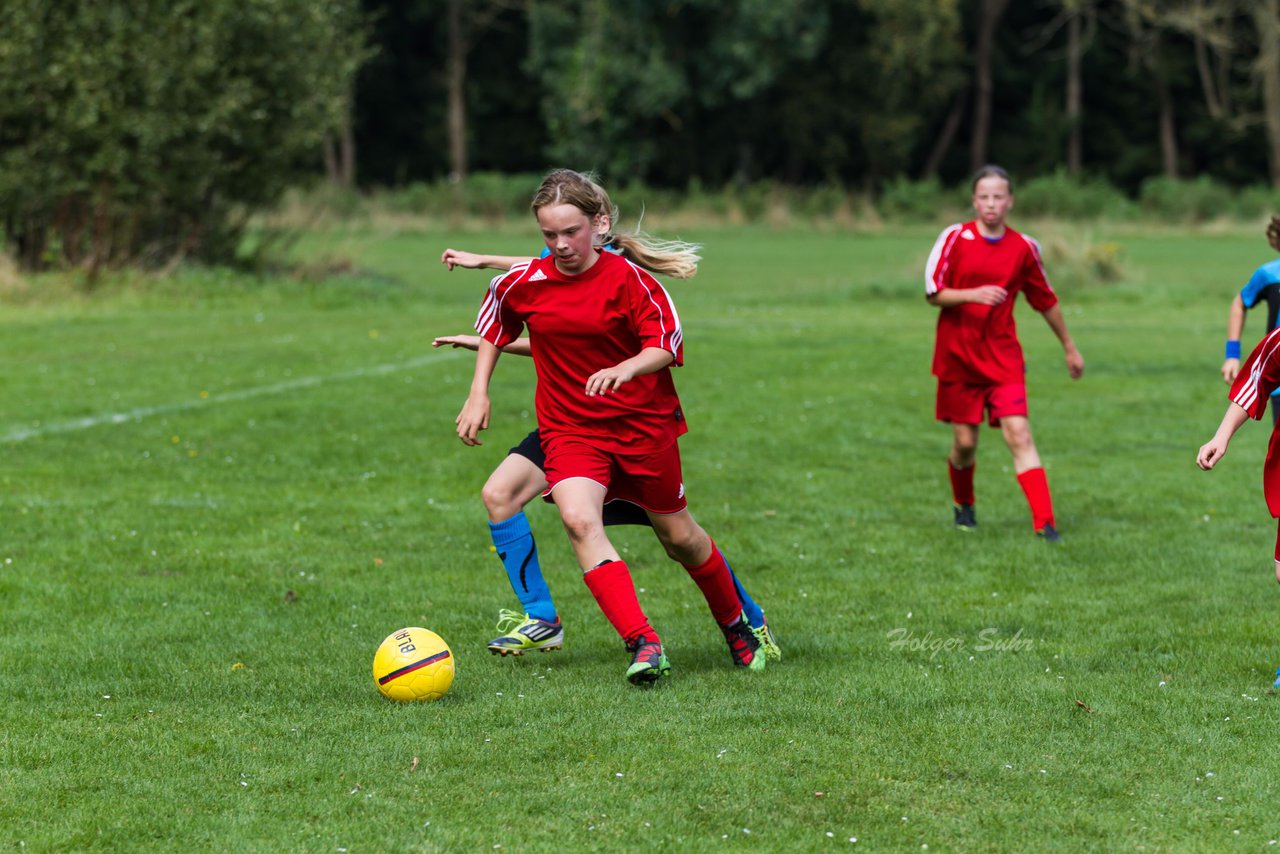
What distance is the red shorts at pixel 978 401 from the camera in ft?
29.7

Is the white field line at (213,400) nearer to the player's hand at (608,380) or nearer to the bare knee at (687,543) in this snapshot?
the bare knee at (687,543)

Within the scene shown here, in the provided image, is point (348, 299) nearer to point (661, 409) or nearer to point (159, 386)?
point (159, 386)

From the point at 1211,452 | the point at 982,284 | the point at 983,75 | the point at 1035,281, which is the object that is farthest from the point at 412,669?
the point at 983,75

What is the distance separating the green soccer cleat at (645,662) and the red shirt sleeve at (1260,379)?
2.08 metres

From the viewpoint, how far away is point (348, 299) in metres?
24.5

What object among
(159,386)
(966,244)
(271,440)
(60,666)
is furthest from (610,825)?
(159,386)

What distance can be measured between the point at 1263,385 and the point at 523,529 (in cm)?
268

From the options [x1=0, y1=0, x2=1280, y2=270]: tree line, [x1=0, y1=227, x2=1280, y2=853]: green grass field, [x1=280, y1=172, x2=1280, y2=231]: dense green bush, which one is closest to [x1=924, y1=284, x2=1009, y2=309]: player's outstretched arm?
[x1=0, y1=227, x2=1280, y2=853]: green grass field

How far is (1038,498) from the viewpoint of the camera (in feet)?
29.2

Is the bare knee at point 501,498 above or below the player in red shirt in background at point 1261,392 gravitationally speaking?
below

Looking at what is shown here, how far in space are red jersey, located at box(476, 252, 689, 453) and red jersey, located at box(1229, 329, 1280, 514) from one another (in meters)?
1.86

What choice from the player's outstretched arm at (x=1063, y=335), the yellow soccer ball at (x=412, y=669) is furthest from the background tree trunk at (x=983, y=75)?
the yellow soccer ball at (x=412, y=669)

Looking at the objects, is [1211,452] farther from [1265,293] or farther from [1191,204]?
[1191,204]

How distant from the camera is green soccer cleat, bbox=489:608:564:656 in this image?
20.5 feet
